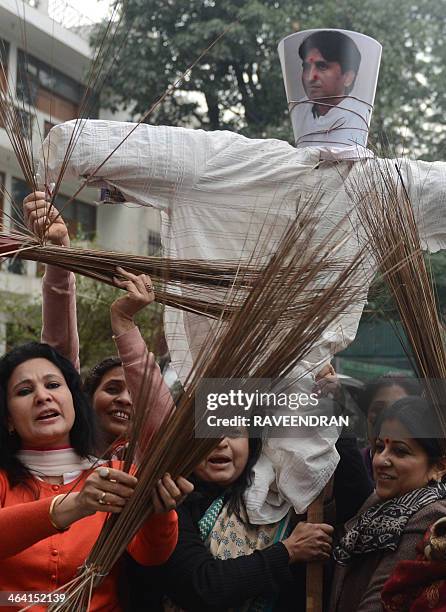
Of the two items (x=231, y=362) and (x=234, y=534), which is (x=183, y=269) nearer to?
(x=231, y=362)

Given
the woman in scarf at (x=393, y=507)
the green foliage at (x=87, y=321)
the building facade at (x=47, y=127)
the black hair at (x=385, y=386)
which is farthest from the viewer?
the building facade at (x=47, y=127)

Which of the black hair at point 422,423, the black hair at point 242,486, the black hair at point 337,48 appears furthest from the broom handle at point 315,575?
the black hair at point 337,48

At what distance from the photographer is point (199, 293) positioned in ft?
5.74

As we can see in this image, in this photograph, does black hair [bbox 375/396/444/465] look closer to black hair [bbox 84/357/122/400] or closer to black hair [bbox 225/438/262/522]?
black hair [bbox 225/438/262/522]

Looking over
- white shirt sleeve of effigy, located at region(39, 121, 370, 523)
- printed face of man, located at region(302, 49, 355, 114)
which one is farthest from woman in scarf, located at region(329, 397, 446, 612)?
printed face of man, located at region(302, 49, 355, 114)

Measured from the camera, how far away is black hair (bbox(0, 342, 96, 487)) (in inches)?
68.4

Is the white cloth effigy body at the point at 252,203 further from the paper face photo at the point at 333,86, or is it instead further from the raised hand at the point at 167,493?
the raised hand at the point at 167,493

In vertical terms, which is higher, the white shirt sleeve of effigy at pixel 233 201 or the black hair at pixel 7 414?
the white shirt sleeve of effigy at pixel 233 201

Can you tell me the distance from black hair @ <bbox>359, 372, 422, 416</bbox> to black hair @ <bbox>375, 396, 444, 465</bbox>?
1.2 inches

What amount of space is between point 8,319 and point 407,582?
7.41m

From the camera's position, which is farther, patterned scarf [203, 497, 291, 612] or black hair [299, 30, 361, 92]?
black hair [299, 30, 361, 92]

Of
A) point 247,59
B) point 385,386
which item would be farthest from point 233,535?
point 247,59

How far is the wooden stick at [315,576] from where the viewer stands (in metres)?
1.79

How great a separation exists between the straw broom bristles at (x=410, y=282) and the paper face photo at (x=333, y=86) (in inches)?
9.4
